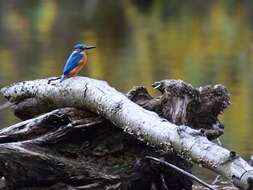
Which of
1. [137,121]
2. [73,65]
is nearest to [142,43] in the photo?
[73,65]

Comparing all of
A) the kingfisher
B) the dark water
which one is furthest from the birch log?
the dark water

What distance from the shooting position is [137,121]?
5.52m

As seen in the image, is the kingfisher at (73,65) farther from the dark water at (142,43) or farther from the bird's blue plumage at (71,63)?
the dark water at (142,43)

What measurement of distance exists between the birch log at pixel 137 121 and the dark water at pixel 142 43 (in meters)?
2.34

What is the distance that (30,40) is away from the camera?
22812 millimetres

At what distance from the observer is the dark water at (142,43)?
14.2 metres

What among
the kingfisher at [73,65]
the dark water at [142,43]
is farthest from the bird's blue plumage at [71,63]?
the dark water at [142,43]

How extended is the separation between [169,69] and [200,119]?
1036 cm

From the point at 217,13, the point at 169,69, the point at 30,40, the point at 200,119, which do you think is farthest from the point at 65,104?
the point at 217,13

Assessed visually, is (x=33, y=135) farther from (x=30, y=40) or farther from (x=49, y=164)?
(x=30, y=40)

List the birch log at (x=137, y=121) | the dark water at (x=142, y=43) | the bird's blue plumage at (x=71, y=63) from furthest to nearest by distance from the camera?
the dark water at (x=142, y=43) → the bird's blue plumage at (x=71, y=63) → the birch log at (x=137, y=121)

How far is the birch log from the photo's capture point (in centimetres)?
485

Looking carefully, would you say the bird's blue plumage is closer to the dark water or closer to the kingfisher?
the kingfisher

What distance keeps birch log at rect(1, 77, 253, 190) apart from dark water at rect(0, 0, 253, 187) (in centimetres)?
234
